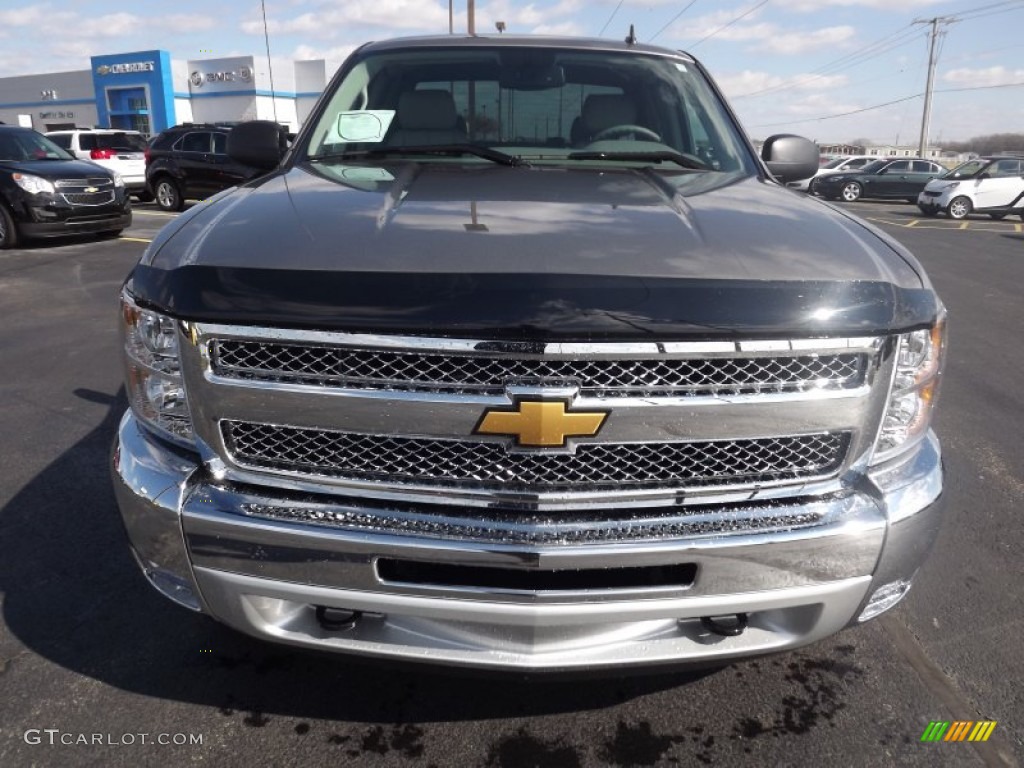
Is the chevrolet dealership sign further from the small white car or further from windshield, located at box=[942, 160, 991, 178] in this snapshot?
the small white car

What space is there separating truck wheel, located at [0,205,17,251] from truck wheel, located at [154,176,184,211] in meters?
5.04

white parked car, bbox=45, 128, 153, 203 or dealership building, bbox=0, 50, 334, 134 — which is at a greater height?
dealership building, bbox=0, 50, 334, 134

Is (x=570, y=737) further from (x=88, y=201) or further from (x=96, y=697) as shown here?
(x=88, y=201)

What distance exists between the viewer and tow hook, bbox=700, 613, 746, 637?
1821 millimetres

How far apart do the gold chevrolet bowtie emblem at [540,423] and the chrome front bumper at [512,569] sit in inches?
9.4

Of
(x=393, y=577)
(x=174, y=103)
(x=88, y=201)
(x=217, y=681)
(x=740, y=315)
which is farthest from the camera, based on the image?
(x=174, y=103)

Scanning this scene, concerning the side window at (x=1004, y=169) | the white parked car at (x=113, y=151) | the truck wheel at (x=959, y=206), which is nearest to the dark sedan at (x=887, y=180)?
the side window at (x=1004, y=169)

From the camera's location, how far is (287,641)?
184 centimetres

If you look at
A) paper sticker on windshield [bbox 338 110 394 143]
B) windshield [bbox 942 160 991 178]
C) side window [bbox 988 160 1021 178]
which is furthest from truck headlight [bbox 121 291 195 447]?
side window [bbox 988 160 1021 178]

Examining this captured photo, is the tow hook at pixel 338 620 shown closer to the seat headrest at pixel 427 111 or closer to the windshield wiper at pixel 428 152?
the windshield wiper at pixel 428 152

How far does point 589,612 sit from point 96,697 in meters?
1.53

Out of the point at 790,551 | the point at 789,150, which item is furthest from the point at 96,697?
the point at 789,150

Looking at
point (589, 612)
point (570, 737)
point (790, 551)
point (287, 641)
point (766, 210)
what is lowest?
point (570, 737)

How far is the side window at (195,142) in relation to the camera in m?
14.8
